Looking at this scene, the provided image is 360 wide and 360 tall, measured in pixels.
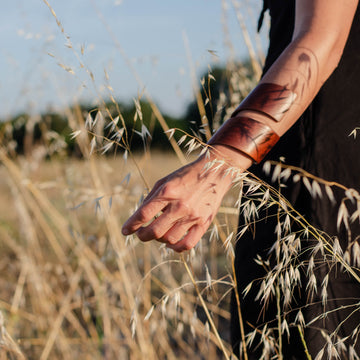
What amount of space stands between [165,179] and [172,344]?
6.57ft

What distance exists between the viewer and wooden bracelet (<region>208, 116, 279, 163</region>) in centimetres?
58

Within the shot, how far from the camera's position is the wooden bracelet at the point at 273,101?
1.92ft

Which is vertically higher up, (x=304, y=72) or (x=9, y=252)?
(x=304, y=72)

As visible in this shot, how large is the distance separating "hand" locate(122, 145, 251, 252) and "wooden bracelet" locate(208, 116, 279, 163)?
1.6 inches

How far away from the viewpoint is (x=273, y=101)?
587 millimetres

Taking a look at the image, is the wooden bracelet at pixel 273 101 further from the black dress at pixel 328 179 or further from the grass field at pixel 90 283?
the grass field at pixel 90 283

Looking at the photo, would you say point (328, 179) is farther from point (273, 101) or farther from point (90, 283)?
point (90, 283)

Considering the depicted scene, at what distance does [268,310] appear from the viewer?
83 cm

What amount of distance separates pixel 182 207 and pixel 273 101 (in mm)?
196

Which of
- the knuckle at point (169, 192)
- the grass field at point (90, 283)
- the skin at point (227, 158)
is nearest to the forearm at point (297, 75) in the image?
the skin at point (227, 158)

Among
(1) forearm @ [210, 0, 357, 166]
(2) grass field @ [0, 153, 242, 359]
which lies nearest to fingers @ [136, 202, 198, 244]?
(1) forearm @ [210, 0, 357, 166]

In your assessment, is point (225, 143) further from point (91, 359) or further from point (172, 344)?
point (172, 344)

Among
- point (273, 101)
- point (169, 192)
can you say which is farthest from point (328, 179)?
point (169, 192)

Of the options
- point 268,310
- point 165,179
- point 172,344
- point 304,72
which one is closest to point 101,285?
point 172,344
